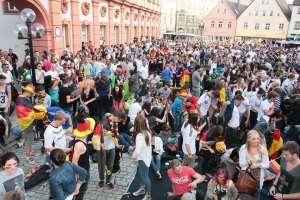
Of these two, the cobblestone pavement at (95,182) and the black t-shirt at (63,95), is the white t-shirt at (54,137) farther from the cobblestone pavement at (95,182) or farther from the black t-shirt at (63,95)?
the black t-shirt at (63,95)

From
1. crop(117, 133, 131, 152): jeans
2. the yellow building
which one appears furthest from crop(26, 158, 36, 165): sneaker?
the yellow building

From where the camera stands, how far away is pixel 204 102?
24.6ft

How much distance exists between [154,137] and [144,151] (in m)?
1.50

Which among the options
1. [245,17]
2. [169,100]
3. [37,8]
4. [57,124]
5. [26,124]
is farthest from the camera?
[245,17]

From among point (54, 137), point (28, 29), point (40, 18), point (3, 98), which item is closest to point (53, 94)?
point (3, 98)

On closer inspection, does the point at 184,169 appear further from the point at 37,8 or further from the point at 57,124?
the point at 37,8

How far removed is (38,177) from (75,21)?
511 inches

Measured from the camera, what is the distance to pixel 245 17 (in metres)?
54.2

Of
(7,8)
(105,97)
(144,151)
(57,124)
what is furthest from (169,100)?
(7,8)

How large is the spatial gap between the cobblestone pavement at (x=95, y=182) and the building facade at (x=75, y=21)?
825 centimetres

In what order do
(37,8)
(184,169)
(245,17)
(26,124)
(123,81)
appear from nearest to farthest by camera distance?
(184,169), (26,124), (123,81), (37,8), (245,17)

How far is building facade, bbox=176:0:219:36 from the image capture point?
65.9m

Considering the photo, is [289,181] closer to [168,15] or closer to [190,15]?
[168,15]

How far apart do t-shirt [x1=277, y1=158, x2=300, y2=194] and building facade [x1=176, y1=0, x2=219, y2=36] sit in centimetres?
6187
